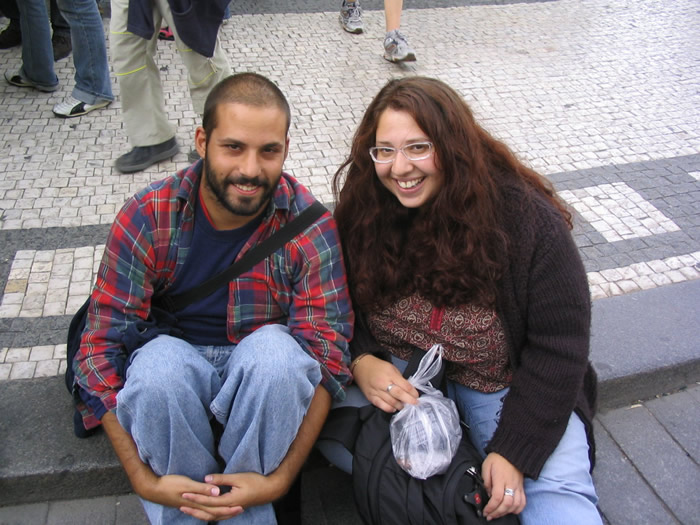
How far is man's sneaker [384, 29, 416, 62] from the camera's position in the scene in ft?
19.3

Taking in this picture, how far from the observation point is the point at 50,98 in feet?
16.5

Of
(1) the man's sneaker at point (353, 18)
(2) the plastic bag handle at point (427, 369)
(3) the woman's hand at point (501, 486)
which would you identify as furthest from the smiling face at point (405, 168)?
(1) the man's sneaker at point (353, 18)

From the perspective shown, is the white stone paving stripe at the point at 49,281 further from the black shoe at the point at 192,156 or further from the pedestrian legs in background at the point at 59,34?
the pedestrian legs in background at the point at 59,34

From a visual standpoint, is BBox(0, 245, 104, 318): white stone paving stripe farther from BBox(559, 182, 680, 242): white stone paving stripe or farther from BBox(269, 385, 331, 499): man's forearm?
BBox(559, 182, 680, 242): white stone paving stripe

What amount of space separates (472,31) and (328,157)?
3205 mm

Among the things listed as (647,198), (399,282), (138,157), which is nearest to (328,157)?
(138,157)

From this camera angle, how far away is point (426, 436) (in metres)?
2.06

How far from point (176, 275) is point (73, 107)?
318cm

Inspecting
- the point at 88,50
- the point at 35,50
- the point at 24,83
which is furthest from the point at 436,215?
the point at 24,83

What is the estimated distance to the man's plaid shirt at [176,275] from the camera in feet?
6.97

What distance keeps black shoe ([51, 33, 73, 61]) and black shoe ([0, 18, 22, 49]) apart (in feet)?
0.97

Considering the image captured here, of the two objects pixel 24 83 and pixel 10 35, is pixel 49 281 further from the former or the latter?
pixel 10 35

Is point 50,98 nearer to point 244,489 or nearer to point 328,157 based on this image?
point 328,157

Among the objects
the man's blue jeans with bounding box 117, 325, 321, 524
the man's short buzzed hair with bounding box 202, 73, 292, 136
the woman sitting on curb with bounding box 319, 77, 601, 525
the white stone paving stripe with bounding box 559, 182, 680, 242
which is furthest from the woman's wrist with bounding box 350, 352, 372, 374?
the white stone paving stripe with bounding box 559, 182, 680, 242
